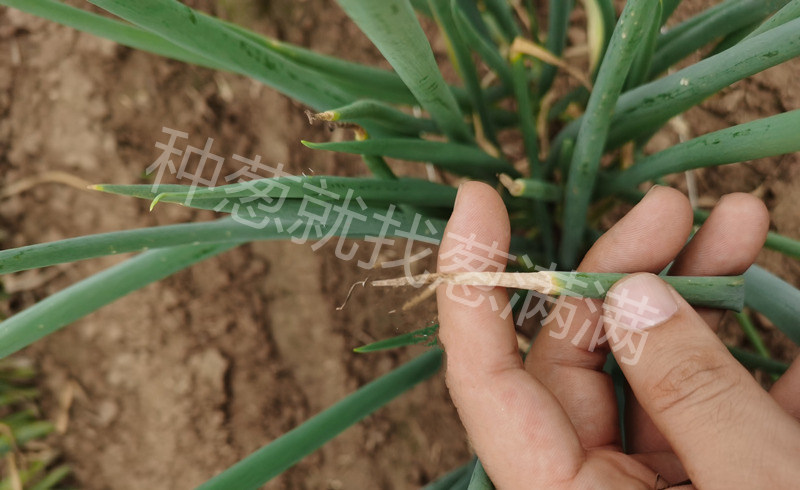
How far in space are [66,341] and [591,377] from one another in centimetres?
102

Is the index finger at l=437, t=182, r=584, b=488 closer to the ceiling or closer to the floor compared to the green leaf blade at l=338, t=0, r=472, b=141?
closer to the floor

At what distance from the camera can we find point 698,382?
1.59 feet

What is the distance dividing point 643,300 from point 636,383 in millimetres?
A: 93

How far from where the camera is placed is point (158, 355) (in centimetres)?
110

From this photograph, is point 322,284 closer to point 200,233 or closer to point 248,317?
point 248,317

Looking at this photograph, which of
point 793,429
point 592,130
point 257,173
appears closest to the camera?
point 793,429

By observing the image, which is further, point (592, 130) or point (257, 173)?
point (257, 173)

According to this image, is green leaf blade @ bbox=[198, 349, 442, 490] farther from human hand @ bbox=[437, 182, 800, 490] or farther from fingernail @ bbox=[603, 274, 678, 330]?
fingernail @ bbox=[603, 274, 678, 330]

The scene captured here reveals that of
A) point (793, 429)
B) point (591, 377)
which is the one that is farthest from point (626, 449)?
point (793, 429)

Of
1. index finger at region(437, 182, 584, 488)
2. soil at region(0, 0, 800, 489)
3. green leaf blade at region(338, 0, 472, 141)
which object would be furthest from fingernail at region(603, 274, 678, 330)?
soil at region(0, 0, 800, 489)

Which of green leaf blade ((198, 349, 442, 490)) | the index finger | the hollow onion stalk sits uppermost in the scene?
the hollow onion stalk

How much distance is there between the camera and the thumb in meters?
0.47

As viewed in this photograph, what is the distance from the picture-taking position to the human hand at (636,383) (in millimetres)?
479

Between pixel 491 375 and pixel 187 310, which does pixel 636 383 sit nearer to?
pixel 491 375
